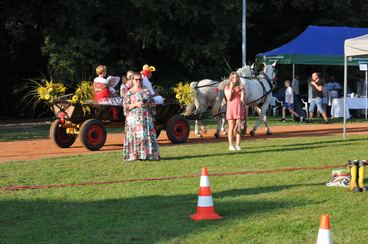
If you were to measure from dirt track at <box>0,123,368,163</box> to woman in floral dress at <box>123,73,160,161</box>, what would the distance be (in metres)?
2.38

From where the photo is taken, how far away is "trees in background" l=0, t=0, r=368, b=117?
88.1 ft

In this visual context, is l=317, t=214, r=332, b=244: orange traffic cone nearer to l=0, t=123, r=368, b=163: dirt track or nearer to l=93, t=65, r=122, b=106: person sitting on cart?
l=0, t=123, r=368, b=163: dirt track

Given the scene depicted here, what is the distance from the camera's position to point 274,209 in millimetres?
7785

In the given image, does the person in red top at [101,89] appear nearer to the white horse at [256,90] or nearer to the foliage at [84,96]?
the foliage at [84,96]

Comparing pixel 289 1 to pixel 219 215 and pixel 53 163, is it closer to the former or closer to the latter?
pixel 53 163

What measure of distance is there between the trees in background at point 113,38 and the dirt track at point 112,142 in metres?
5.63

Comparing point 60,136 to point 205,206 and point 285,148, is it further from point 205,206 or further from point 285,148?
point 205,206

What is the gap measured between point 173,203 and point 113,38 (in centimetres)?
2262

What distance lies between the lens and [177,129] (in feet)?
51.6

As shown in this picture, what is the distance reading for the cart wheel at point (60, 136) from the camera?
14867mm

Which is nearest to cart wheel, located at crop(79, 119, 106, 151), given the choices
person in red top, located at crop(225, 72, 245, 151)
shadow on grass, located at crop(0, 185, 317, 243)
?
person in red top, located at crop(225, 72, 245, 151)

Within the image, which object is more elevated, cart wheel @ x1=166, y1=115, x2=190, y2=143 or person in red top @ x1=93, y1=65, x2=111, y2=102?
person in red top @ x1=93, y1=65, x2=111, y2=102

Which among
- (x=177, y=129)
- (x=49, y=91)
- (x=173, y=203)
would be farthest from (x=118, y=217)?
(x=177, y=129)

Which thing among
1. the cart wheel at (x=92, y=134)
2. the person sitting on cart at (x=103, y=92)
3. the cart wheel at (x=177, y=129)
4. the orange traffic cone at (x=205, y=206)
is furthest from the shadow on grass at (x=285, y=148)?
the orange traffic cone at (x=205, y=206)
